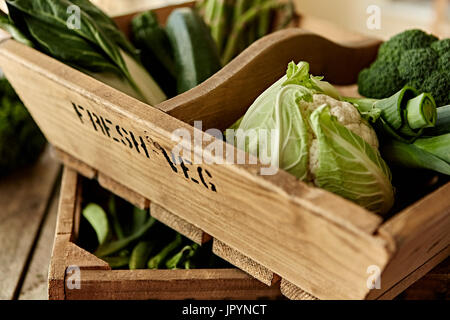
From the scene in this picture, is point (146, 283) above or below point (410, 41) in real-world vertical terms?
below

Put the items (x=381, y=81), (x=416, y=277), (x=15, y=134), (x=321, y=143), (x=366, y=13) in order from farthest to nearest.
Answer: (x=366, y=13), (x=15, y=134), (x=381, y=81), (x=416, y=277), (x=321, y=143)

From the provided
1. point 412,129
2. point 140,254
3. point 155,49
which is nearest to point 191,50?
point 155,49

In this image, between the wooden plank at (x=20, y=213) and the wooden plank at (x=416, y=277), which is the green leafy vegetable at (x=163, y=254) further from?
the wooden plank at (x=416, y=277)

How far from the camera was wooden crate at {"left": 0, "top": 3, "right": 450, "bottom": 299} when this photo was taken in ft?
2.18

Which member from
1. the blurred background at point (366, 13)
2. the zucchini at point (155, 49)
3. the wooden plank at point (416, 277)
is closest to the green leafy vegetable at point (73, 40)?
the zucchini at point (155, 49)

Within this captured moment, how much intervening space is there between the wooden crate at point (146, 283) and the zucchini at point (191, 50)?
18.0 inches

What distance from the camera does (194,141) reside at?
0.76 m

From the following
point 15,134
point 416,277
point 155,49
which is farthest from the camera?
point 15,134

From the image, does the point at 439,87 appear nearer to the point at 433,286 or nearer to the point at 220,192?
the point at 433,286

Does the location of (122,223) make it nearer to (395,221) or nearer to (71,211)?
(71,211)

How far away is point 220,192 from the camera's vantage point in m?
0.79

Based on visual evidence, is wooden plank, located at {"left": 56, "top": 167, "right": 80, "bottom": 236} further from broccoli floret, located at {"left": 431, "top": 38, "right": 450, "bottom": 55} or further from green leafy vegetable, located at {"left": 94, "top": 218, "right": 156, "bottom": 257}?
broccoli floret, located at {"left": 431, "top": 38, "right": 450, "bottom": 55}

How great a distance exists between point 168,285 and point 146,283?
0.04m

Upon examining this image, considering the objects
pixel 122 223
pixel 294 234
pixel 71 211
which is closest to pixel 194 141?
pixel 294 234
